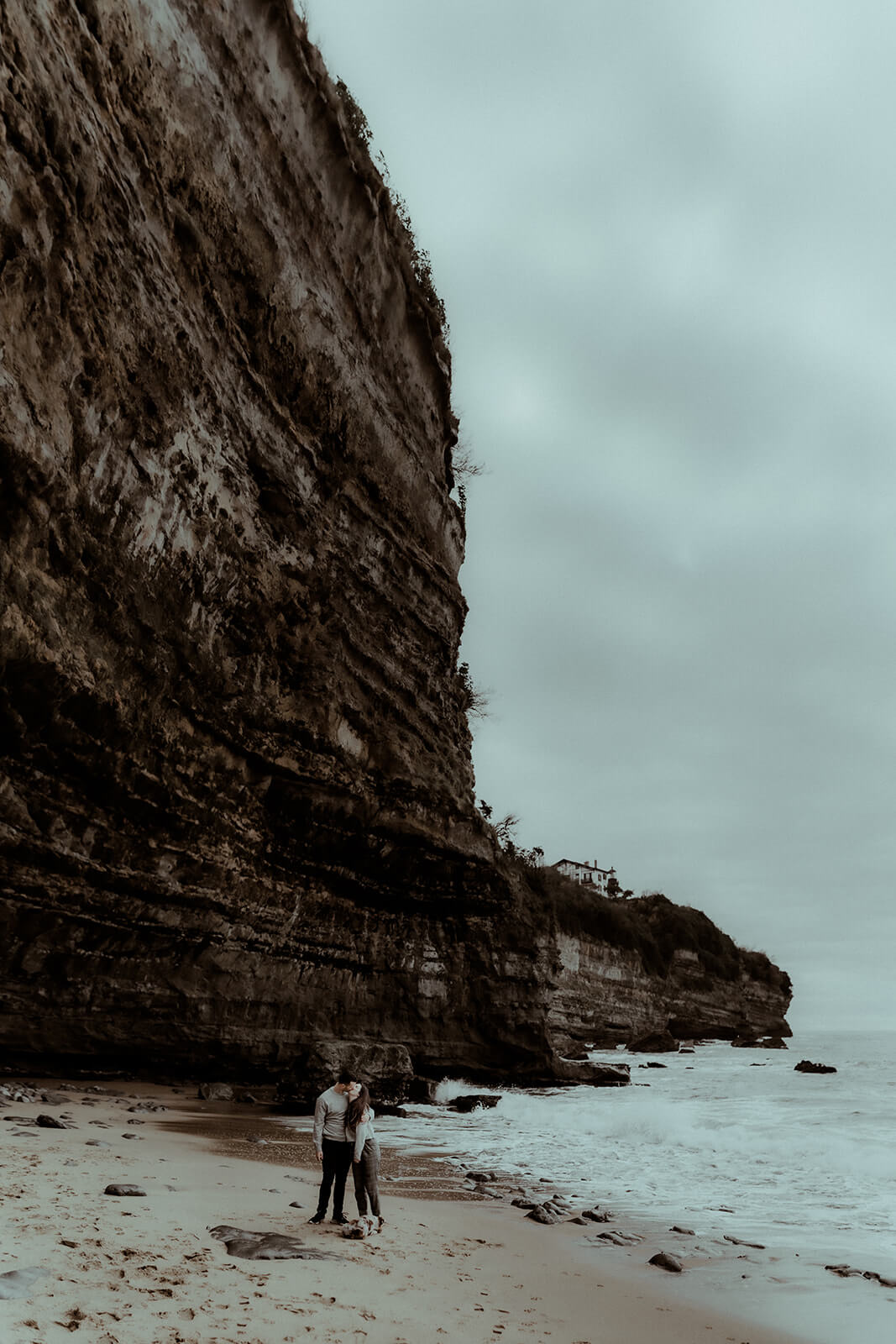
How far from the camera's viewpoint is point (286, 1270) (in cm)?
495

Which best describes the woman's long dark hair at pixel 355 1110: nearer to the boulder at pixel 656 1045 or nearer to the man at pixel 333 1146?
the man at pixel 333 1146

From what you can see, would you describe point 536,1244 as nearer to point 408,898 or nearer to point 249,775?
point 249,775

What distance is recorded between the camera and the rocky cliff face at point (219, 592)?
1085 cm

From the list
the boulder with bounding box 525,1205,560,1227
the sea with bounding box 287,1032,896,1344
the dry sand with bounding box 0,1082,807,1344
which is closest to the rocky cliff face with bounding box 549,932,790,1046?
the sea with bounding box 287,1032,896,1344

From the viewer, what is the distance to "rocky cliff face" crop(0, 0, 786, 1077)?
10.9m

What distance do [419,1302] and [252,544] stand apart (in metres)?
13.1

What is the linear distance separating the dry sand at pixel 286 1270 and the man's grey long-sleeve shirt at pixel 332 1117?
0.61 meters

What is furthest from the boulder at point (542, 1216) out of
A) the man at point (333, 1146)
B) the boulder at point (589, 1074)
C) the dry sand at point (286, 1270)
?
the boulder at point (589, 1074)

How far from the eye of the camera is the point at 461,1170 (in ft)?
33.7

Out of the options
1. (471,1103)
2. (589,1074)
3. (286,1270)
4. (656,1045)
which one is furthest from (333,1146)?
(656,1045)

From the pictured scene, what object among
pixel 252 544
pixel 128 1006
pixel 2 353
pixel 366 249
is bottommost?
pixel 128 1006

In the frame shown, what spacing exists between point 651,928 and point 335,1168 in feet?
207

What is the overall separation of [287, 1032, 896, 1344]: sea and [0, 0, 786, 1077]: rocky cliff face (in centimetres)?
355

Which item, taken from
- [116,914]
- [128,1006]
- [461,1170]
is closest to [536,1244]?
[461,1170]
